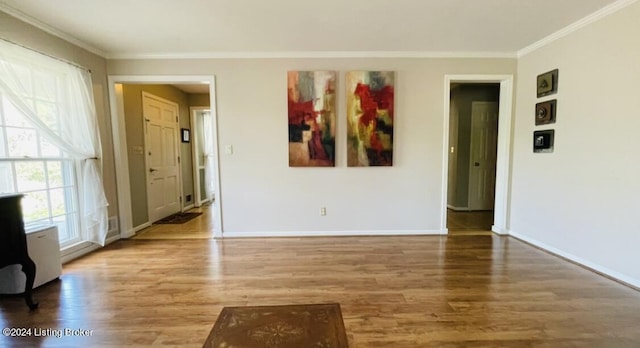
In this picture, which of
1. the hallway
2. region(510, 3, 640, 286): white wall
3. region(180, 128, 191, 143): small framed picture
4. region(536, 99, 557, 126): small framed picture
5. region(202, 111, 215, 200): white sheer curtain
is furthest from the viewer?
region(202, 111, 215, 200): white sheer curtain

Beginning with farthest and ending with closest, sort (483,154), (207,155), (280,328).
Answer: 1. (207,155)
2. (483,154)
3. (280,328)

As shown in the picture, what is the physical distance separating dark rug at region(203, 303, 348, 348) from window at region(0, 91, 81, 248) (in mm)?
2397

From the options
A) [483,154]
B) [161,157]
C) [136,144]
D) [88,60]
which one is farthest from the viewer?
[483,154]

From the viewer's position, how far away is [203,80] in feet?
11.6

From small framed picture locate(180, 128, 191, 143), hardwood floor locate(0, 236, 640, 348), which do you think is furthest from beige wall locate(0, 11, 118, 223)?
small framed picture locate(180, 128, 191, 143)

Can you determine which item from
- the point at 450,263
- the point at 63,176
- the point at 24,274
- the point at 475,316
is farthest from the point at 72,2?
the point at 450,263

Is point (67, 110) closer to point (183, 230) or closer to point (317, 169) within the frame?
point (183, 230)

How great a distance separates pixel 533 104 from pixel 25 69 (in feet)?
18.1

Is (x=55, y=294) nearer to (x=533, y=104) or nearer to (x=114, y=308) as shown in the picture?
(x=114, y=308)

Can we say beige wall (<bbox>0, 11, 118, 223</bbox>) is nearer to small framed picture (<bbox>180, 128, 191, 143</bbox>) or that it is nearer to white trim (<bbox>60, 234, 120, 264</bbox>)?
white trim (<bbox>60, 234, 120, 264</bbox>)

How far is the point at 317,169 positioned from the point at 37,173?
118 inches

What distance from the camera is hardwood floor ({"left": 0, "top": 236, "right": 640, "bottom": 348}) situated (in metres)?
1.73

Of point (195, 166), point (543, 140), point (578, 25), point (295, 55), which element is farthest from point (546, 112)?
point (195, 166)

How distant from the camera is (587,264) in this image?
2693 mm
